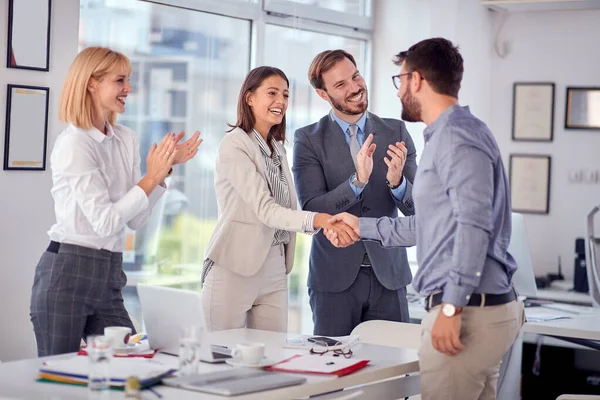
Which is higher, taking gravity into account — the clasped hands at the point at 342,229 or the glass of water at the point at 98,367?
the clasped hands at the point at 342,229

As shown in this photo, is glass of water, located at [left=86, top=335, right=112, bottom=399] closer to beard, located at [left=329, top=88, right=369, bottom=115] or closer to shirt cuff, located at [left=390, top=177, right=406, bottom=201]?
shirt cuff, located at [left=390, top=177, right=406, bottom=201]

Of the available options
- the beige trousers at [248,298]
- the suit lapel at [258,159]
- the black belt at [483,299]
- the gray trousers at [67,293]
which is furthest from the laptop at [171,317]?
the suit lapel at [258,159]

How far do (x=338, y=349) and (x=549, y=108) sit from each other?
160 inches

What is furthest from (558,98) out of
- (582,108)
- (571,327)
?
(571,327)

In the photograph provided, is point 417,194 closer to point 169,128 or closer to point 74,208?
point 74,208

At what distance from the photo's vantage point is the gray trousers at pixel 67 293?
9.19ft

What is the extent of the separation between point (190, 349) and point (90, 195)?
70 cm

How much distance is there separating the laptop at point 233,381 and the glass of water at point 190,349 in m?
0.03

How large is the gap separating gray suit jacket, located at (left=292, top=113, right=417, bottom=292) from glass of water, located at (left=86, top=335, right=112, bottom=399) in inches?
59.5

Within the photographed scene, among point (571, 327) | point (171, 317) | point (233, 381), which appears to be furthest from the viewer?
point (571, 327)

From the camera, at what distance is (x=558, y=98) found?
20.6ft

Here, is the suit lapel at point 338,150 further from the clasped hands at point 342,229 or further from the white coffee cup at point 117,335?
the white coffee cup at point 117,335

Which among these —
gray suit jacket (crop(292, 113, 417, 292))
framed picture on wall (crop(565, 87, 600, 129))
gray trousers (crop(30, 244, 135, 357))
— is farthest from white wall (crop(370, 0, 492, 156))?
gray trousers (crop(30, 244, 135, 357))

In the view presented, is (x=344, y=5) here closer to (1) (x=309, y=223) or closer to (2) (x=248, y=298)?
(1) (x=309, y=223)
